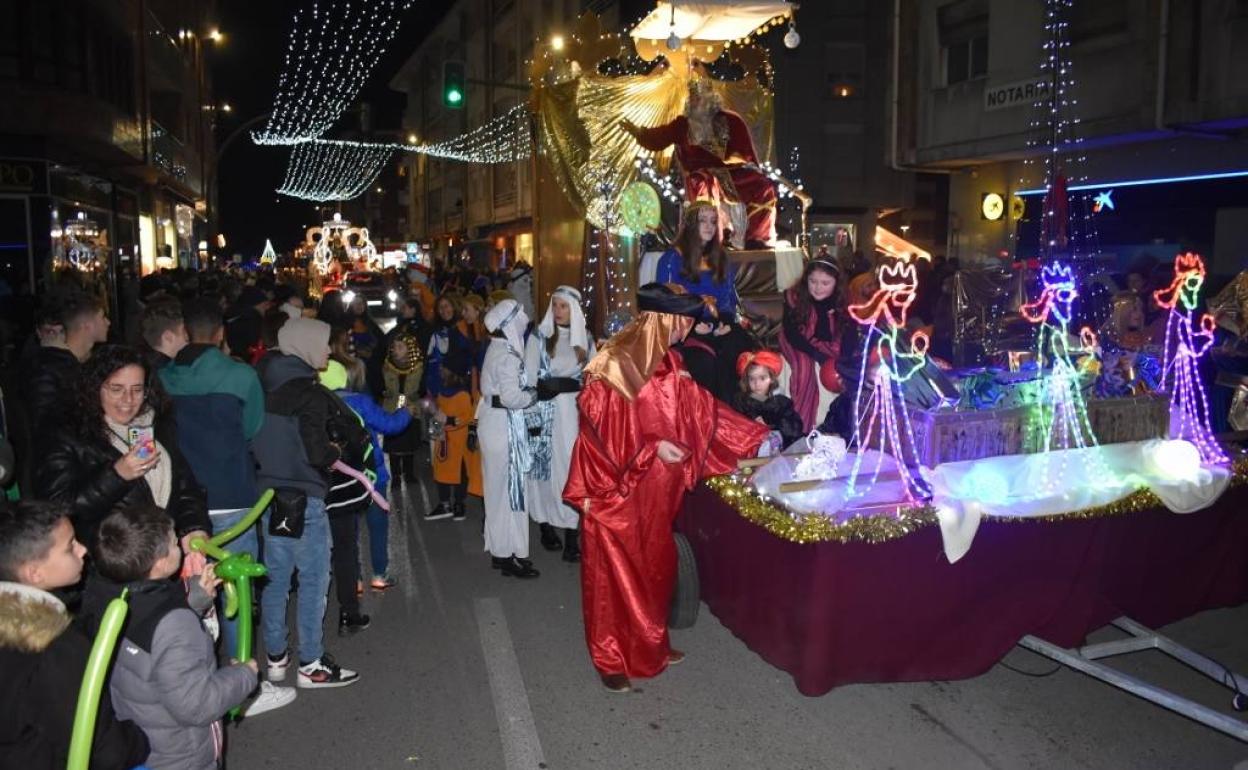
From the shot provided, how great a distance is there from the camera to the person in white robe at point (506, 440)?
6.26 meters

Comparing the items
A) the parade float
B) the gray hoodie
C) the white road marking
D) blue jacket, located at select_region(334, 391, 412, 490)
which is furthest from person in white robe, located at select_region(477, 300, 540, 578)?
the gray hoodie

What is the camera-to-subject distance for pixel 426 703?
14.9 feet

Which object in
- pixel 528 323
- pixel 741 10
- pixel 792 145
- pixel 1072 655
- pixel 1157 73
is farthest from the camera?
pixel 792 145

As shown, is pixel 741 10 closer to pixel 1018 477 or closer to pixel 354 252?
pixel 1018 477

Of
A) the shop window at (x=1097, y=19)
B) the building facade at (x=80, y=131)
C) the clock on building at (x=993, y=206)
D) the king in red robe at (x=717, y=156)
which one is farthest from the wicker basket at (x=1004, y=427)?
the building facade at (x=80, y=131)

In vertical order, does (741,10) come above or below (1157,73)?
below

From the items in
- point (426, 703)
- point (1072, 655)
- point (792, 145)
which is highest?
point (792, 145)

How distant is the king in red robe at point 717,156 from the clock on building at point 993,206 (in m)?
12.0

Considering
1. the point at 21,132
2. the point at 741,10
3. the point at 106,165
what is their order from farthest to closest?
the point at 106,165 < the point at 21,132 < the point at 741,10

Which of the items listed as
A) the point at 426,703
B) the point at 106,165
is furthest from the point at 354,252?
the point at 426,703

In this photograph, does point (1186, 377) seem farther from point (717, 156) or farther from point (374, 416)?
point (374, 416)

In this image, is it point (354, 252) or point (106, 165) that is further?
point (354, 252)

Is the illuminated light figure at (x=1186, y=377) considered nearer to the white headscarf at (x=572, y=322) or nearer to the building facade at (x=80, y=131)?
the white headscarf at (x=572, y=322)

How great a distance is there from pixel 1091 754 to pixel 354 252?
101 ft
